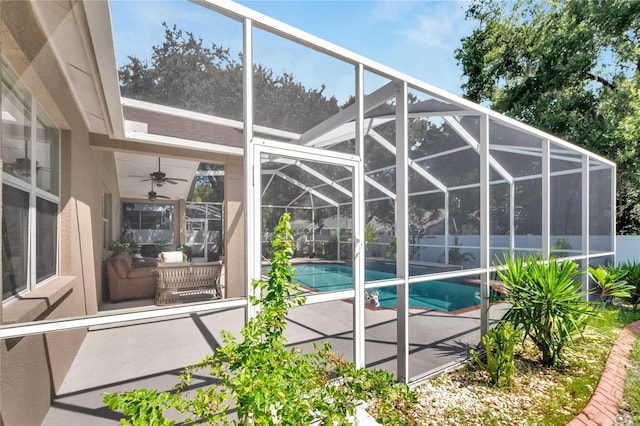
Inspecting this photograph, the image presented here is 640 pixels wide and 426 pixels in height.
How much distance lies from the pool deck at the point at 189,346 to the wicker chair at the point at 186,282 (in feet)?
2.05

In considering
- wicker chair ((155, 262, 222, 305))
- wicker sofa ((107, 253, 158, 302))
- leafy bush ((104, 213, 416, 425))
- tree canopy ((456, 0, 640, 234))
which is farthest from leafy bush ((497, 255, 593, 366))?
tree canopy ((456, 0, 640, 234))

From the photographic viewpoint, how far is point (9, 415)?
1954 mm

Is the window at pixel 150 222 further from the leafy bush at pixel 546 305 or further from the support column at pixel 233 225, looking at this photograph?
the leafy bush at pixel 546 305

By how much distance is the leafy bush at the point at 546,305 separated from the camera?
3678 millimetres

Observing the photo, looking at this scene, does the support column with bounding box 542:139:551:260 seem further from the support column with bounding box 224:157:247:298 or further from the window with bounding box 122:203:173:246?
the window with bounding box 122:203:173:246

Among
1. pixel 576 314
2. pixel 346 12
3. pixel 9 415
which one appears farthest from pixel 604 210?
pixel 9 415

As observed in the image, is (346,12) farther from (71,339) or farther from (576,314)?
(71,339)

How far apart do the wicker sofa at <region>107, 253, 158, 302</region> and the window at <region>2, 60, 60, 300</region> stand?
295cm

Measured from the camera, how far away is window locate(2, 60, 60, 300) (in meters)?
2.11

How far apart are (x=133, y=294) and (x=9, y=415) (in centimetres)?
469

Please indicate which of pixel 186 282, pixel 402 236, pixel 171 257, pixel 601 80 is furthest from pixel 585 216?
pixel 171 257

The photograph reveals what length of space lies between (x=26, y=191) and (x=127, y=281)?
4.22 m

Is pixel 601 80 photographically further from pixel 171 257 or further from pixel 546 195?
pixel 171 257

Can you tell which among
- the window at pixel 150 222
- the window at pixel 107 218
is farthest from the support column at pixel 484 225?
the window at pixel 150 222
